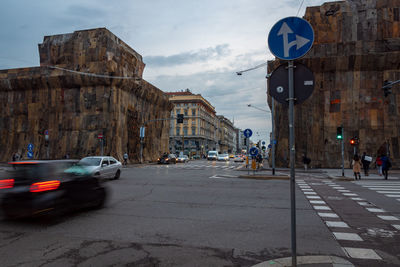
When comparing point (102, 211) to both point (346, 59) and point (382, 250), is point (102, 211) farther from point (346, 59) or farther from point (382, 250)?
point (346, 59)

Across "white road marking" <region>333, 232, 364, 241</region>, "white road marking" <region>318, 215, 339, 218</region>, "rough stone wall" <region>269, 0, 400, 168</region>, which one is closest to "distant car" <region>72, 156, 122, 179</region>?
"white road marking" <region>318, 215, 339, 218</region>

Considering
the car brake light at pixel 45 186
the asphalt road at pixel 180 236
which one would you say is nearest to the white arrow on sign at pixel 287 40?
the asphalt road at pixel 180 236

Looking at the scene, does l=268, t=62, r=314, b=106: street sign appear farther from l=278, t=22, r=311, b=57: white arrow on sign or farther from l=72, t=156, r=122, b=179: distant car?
l=72, t=156, r=122, b=179: distant car

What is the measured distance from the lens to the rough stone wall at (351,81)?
3058cm

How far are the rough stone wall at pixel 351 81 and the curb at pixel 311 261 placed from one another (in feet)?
96.8

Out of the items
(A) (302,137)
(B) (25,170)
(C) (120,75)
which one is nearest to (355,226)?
(B) (25,170)

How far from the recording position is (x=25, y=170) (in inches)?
257

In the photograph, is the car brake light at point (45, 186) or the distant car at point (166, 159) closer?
the car brake light at point (45, 186)

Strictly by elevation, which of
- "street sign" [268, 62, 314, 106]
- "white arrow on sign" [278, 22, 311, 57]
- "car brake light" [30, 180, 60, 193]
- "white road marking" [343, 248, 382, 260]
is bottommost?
"white road marking" [343, 248, 382, 260]

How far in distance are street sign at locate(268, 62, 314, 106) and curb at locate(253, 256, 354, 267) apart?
2.19 meters

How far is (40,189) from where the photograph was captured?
251 inches

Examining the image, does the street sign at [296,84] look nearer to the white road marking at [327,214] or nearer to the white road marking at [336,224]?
the white road marking at [336,224]

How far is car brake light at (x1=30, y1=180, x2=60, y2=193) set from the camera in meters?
6.32

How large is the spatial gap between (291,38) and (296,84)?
67 centimetres
